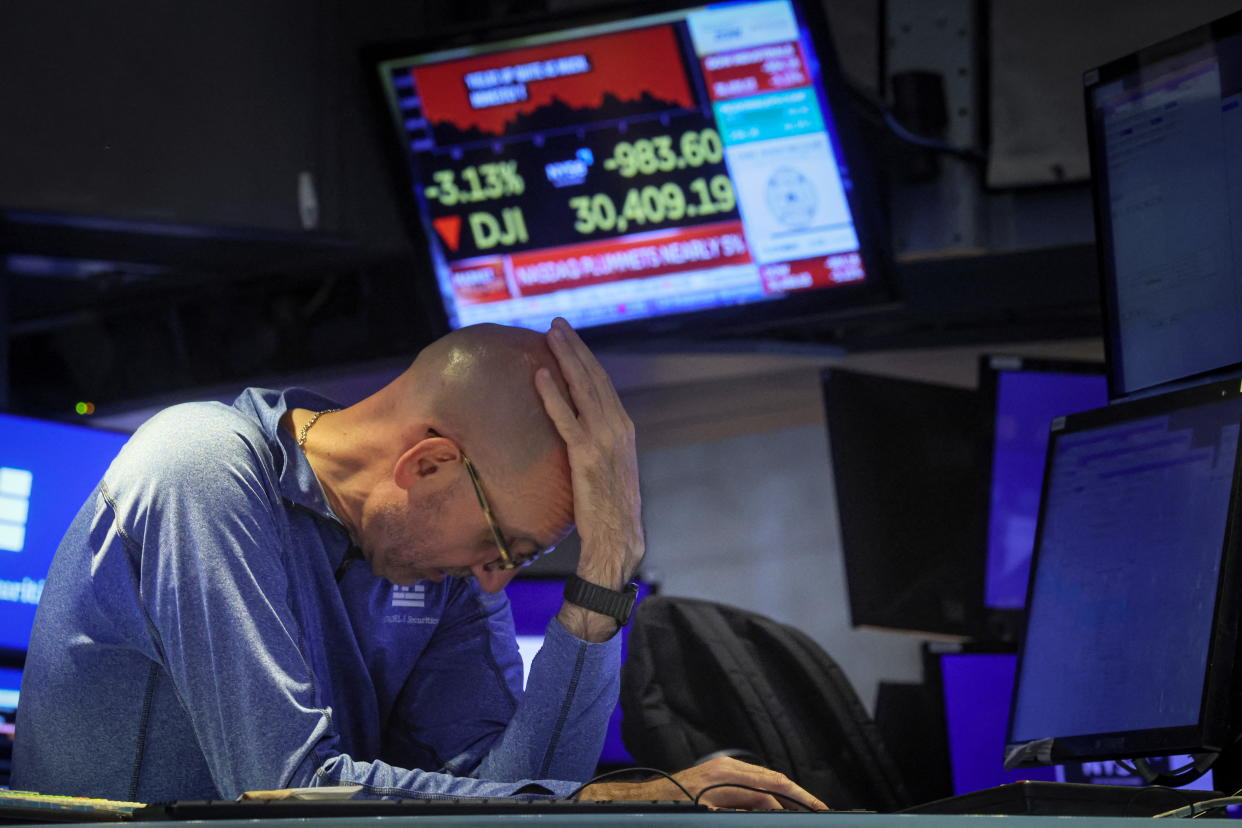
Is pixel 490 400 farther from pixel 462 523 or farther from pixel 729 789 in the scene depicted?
pixel 729 789

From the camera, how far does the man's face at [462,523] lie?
1759mm

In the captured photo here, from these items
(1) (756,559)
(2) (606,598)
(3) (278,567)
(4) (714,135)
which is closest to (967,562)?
(4) (714,135)

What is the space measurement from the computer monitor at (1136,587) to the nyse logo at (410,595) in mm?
752

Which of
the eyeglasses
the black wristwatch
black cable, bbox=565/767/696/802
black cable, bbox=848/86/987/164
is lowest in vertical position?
black cable, bbox=565/767/696/802

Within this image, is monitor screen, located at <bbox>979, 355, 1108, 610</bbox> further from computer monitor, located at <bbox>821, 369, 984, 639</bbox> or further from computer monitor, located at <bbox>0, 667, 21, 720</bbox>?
computer monitor, located at <bbox>0, 667, 21, 720</bbox>

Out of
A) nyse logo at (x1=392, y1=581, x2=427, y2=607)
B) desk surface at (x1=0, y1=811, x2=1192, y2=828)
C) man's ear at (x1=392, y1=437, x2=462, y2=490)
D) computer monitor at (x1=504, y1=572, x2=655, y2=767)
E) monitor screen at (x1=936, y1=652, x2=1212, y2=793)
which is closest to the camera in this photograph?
desk surface at (x1=0, y1=811, x2=1192, y2=828)

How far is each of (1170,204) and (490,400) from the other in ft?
3.01

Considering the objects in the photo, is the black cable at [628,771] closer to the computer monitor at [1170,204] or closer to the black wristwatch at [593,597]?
the black wristwatch at [593,597]

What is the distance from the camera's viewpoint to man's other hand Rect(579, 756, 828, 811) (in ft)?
4.73

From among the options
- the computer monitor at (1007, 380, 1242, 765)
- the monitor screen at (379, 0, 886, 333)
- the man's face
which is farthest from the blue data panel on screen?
the monitor screen at (379, 0, 886, 333)

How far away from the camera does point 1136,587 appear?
191 centimetres

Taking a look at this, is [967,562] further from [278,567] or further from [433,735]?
[278,567]

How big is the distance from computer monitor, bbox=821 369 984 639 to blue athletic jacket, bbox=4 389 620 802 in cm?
111

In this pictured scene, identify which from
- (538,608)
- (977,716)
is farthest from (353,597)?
(977,716)
